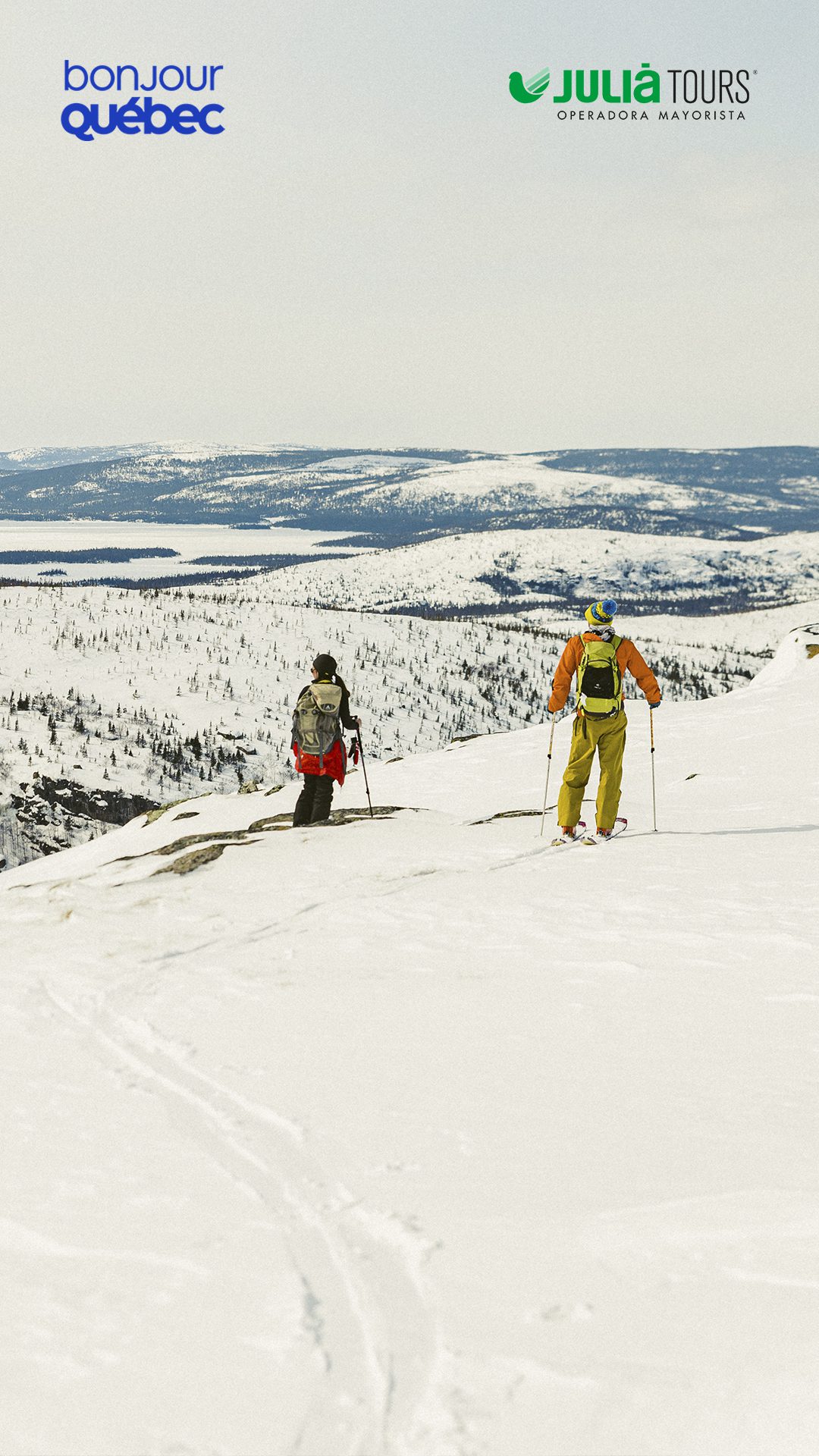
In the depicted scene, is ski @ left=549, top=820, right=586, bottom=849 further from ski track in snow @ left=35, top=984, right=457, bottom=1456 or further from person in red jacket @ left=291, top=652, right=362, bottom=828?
ski track in snow @ left=35, top=984, right=457, bottom=1456

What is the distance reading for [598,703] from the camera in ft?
33.4

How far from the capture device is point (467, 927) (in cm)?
745

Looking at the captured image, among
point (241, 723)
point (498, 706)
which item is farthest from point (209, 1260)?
point (498, 706)

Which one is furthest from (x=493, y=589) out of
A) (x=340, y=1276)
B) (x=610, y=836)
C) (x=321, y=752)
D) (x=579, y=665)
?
(x=340, y=1276)

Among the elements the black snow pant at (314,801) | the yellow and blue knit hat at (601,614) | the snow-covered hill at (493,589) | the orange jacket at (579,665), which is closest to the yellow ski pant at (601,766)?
the orange jacket at (579,665)

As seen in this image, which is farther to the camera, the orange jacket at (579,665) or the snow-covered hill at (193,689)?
the snow-covered hill at (193,689)

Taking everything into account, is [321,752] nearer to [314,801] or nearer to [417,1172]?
[314,801]

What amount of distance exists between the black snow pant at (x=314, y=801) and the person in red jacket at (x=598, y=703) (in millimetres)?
3086

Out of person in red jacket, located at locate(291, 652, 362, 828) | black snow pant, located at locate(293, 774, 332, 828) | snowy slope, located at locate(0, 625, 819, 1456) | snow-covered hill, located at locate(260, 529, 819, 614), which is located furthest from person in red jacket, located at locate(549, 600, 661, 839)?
snow-covered hill, located at locate(260, 529, 819, 614)

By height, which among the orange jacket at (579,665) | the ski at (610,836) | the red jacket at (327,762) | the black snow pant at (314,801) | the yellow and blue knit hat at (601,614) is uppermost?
the yellow and blue knit hat at (601,614)

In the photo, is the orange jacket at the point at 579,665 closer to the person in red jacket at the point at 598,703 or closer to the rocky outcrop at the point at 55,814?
the person in red jacket at the point at 598,703

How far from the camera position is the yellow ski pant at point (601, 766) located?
1034cm

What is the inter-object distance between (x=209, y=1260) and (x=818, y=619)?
130 m

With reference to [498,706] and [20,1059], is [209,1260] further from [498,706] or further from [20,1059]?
[498,706]
